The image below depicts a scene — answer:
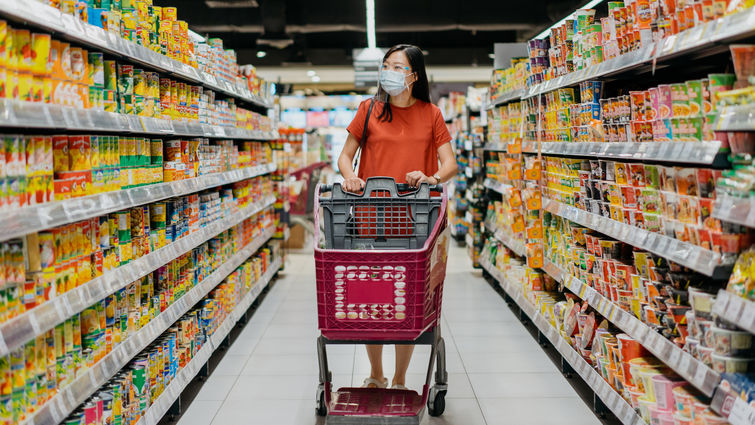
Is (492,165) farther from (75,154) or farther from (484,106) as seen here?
(75,154)

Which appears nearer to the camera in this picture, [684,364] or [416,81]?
[684,364]

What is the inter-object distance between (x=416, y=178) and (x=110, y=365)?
56.9 inches

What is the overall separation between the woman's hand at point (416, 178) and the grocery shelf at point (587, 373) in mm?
1279

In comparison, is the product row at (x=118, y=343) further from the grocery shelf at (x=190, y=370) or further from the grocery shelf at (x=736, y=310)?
the grocery shelf at (x=736, y=310)

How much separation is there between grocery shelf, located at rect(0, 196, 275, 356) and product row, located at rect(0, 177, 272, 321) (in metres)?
0.03

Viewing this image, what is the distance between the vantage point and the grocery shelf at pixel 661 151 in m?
2.29

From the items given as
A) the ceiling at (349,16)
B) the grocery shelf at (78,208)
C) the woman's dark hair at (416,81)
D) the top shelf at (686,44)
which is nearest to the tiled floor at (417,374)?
the grocery shelf at (78,208)

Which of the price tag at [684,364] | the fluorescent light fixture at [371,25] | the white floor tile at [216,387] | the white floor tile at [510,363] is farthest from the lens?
the fluorescent light fixture at [371,25]

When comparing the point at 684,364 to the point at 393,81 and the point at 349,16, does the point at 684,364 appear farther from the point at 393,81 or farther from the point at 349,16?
the point at 349,16

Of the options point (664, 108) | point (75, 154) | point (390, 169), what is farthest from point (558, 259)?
point (75, 154)

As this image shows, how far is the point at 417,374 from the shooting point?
4.25 m

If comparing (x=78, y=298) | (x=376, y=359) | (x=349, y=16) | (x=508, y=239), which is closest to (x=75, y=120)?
(x=78, y=298)

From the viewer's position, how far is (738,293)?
83.0 inches

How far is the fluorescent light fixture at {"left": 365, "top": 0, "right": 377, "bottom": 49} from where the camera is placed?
1018 centimetres
